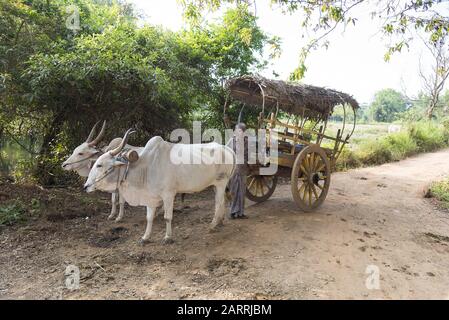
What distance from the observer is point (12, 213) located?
17.4 feet

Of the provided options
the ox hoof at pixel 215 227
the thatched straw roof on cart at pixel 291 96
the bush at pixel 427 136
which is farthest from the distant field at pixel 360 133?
the ox hoof at pixel 215 227

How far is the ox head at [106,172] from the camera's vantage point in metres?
4.39

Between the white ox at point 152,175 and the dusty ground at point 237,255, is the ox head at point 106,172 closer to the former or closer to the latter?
the white ox at point 152,175

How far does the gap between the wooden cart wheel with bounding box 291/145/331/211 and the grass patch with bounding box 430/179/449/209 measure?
324 cm

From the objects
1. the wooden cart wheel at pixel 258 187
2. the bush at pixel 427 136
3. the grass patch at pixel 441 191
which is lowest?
the grass patch at pixel 441 191

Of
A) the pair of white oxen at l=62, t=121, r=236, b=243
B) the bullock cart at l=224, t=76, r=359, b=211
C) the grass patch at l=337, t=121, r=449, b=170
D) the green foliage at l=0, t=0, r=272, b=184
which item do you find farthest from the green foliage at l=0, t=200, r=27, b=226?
the grass patch at l=337, t=121, r=449, b=170

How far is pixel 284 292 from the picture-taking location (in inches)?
142

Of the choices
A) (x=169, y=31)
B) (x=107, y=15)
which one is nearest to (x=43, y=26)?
(x=107, y=15)

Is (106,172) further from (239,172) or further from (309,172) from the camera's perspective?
(309,172)

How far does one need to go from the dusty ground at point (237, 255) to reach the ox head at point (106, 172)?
0.81m

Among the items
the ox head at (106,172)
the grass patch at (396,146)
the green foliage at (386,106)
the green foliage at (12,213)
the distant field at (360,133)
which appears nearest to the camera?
the ox head at (106,172)

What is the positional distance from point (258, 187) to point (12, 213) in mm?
3985

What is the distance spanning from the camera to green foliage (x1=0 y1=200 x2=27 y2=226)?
512cm
